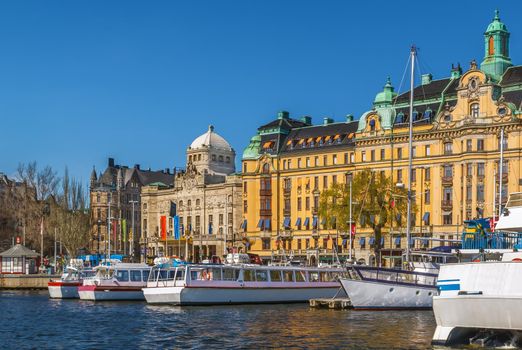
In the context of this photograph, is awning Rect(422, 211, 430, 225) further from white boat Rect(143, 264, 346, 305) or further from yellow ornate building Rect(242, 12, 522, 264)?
white boat Rect(143, 264, 346, 305)

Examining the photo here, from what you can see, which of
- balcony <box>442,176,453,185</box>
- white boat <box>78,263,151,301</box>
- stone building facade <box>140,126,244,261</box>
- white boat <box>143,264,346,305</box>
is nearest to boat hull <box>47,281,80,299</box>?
white boat <box>78,263,151,301</box>

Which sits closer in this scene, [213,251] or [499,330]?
[499,330]

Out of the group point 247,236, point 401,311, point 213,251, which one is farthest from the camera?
point 213,251

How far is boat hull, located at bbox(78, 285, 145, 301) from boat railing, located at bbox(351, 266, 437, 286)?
2917cm

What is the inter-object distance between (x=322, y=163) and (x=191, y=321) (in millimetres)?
90194

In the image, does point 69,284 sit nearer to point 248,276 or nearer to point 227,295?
point 227,295

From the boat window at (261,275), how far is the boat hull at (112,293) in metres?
14.4

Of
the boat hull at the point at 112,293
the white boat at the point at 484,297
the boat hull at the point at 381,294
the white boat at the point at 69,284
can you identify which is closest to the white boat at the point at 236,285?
the boat hull at the point at 112,293

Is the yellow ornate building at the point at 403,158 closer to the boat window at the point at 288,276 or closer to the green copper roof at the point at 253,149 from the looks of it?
the green copper roof at the point at 253,149

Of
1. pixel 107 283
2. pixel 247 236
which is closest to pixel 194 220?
pixel 247 236

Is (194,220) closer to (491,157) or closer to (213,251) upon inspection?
(213,251)

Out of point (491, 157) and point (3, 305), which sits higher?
point (491, 157)

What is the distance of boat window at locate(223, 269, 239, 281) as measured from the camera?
3329 inches

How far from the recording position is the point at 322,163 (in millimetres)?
154250
